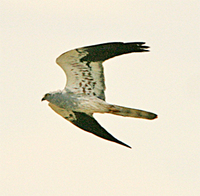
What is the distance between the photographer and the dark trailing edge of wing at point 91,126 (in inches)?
634

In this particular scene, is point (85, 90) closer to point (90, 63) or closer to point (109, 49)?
point (90, 63)

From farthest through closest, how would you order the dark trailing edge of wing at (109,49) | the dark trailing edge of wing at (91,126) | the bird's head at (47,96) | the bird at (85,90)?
1. the dark trailing edge of wing at (91,126)
2. the bird's head at (47,96)
3. the bird at (85,90)
4. the dark trailing edge of wing at (109,49)

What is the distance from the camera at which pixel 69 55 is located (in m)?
15.1

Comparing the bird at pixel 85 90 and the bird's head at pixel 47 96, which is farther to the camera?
the bird's head at pixel 47 96

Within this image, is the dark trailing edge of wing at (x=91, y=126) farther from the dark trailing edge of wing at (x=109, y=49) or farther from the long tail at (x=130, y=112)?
the dark trailing edge of wing at (x=109, y=49)

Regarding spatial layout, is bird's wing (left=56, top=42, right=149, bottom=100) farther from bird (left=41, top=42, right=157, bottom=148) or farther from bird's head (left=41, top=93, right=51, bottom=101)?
bird's head (left=41, top=93, right=51, bottom=101)

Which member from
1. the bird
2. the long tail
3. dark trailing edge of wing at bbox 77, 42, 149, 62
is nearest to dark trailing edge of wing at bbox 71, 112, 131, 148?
the bird

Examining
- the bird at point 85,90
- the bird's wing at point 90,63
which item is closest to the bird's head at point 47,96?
the bird at point 85,90

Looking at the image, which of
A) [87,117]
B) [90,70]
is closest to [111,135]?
[87,117]

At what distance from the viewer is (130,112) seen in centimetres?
1522

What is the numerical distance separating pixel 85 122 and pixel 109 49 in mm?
2628

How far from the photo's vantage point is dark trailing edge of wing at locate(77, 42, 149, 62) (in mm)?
14227

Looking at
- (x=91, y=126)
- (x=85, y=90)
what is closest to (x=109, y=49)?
(x=85, y=90)

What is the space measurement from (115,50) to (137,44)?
2.06ft
